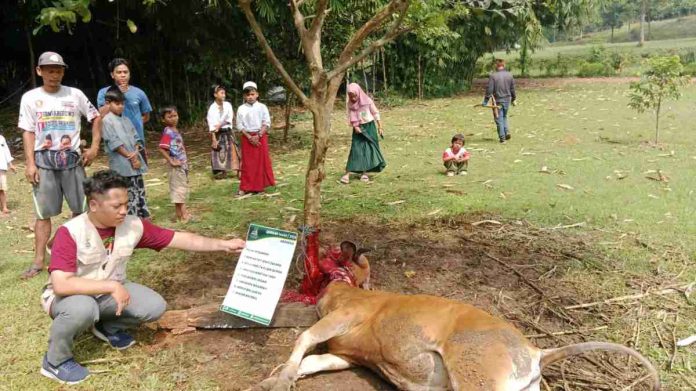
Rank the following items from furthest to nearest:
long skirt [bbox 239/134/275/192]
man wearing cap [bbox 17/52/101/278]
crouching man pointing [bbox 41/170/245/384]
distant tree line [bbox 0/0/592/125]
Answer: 1. distant tree line [bbox 0/0/592/125]
2. long skirt [bbox 239/134/275/192]
3. man wearing cap [bbox 17/52/101/278]
4. crouching man pointing [bbox 41/170/245/384]

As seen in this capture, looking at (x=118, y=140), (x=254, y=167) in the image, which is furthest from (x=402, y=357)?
(x=254, y=167)

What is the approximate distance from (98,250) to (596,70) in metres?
32.4

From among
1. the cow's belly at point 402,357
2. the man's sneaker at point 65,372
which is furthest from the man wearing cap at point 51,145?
the cow's belly at point 402,357

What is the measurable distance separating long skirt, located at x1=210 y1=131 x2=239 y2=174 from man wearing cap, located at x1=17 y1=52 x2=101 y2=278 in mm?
4464

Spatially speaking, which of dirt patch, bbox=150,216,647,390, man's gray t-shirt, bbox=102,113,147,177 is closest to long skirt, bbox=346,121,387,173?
dirt patch, bbox=150,216,647,390

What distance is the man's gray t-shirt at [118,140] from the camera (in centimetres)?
584

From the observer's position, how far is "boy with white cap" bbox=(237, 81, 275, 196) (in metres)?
8.45

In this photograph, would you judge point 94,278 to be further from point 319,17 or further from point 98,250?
point 319,17

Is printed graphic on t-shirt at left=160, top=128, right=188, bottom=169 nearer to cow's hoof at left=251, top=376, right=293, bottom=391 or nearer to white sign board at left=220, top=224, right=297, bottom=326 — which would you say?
white sign board at left=220, top=224, right=297, bottom=326

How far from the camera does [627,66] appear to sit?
109ft

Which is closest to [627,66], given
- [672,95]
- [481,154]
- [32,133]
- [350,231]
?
[672,95]

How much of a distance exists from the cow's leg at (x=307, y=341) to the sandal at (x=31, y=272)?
3.21m

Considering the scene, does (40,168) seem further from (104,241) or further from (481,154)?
(481,154)

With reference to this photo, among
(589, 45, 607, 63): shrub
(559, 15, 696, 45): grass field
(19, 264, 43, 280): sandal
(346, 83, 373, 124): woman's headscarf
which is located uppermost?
(559, 15, 696, 45): grass field
